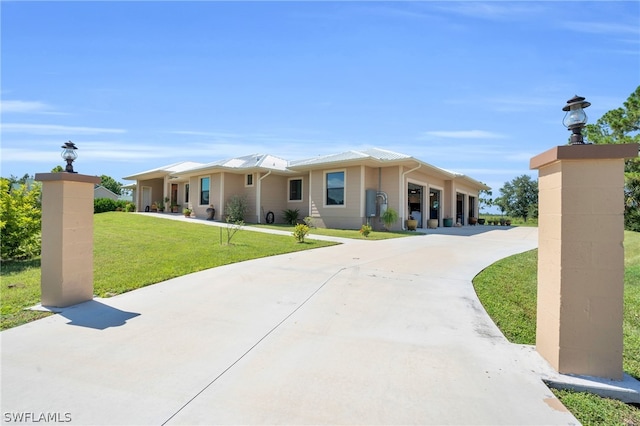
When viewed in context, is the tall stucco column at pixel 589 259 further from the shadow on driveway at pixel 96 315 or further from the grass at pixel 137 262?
the grass at pixel 137 262

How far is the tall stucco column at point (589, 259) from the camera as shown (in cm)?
246

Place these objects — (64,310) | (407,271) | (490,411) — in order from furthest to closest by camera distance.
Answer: (407,271), (64,310), (490,411)

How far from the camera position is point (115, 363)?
8.59ft

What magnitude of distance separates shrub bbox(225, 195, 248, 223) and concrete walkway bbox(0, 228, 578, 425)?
1388 centimetres

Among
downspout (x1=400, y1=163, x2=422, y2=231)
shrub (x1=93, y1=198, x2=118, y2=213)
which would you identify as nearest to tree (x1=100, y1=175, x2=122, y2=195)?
shrub (x1=93, y1=198, x2=118, y2=213)

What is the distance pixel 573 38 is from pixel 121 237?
546 inches

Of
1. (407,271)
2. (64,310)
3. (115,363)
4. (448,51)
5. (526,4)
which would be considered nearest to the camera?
(115,363)

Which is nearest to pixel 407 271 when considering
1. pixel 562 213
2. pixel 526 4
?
pixel 562 213

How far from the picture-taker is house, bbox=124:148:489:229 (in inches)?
632

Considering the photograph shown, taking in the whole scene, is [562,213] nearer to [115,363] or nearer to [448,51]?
[115,363]

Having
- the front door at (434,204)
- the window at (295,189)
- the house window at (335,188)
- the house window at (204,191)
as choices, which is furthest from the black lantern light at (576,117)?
the house window at (204,191)

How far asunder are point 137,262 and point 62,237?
2.98m

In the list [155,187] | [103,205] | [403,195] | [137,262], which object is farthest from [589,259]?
[103,205]

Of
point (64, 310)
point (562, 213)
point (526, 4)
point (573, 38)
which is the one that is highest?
point (526, 4)
